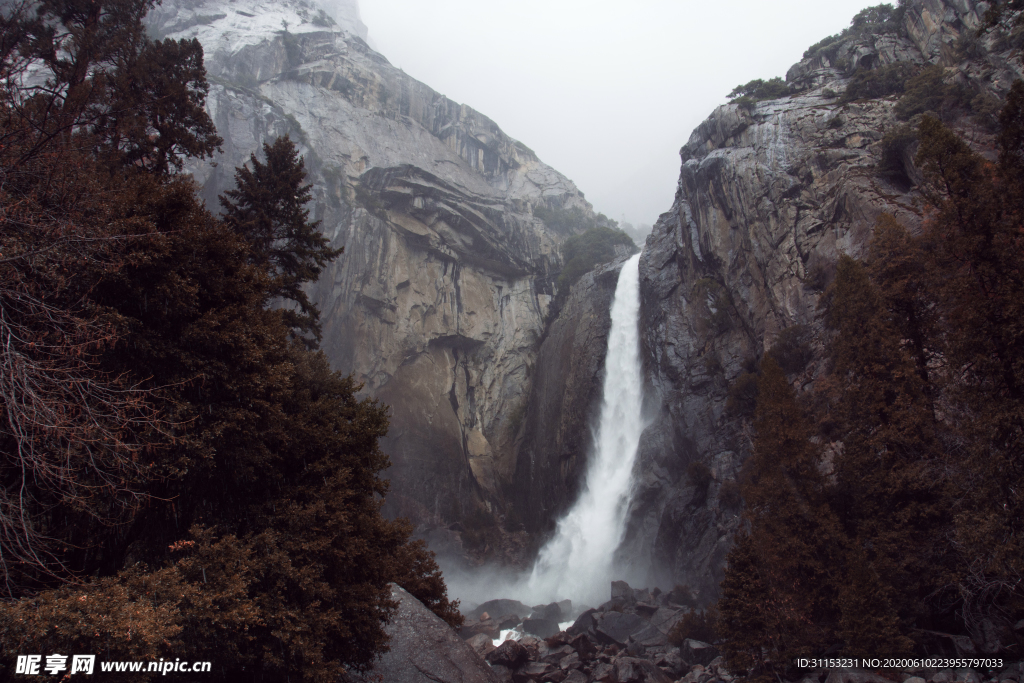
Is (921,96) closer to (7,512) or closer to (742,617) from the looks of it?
(742,617)

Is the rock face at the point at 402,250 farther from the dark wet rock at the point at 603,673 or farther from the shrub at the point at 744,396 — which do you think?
the dark wet rock at the point at 603,673

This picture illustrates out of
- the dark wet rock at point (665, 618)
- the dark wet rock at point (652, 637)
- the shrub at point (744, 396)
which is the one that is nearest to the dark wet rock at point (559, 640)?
the dark wet rock at point (652, 637)

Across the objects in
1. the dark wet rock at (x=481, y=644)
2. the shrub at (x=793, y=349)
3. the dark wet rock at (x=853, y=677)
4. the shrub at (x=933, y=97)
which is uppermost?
the shrub at (x=933, y=97)

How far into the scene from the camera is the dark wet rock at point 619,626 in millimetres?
22859

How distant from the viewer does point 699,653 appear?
1933 cm

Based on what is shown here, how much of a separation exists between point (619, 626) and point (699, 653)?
193 inches

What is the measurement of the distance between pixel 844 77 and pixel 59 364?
41252 millimetres

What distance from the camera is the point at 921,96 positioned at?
23.3 metres

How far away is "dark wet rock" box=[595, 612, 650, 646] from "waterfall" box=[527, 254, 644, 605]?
7.52m

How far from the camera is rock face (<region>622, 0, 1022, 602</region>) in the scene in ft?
74.5

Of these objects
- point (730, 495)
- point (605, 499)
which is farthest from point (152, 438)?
point (605, 499)

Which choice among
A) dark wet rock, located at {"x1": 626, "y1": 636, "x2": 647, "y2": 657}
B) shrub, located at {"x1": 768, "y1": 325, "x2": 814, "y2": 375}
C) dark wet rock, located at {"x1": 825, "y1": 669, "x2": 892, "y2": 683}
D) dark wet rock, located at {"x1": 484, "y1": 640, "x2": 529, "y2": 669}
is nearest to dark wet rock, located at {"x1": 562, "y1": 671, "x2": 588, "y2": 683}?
dark wet rock, located at {"x1": 484, "y1": 640, "x2": 529, "y2": 669}

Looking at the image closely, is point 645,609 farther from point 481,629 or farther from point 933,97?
point 933,97

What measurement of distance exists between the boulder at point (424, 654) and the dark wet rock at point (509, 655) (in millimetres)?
7175
